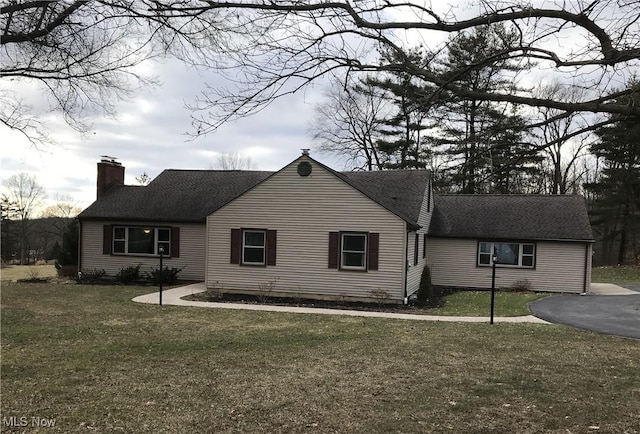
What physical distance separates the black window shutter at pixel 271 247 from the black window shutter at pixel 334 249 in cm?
197

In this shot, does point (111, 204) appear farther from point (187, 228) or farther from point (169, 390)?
point (169, 390)

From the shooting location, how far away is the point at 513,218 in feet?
70.1

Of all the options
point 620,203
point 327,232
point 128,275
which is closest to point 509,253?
point 327,232

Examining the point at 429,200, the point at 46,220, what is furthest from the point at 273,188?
the point at 46,220

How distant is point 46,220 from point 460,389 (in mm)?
47300

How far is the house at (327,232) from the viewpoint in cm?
1673

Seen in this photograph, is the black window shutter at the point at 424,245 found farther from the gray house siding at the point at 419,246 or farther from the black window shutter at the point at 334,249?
the black window shutter at the point at 334,249

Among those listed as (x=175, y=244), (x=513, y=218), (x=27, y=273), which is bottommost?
(x=27, y=273)

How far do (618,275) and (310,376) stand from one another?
25.8 m

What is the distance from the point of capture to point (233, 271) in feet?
58.0

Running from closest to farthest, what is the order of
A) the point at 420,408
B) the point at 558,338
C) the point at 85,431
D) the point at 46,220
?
the point at 85,431 < the point at 420,408 < the point at 558,338 < the point at 46,220

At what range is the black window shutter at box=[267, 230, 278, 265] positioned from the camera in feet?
57.0

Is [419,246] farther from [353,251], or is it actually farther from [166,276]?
[166,276]

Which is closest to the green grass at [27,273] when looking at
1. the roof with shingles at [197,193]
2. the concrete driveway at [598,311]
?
the roof with shingles at [197,193]
